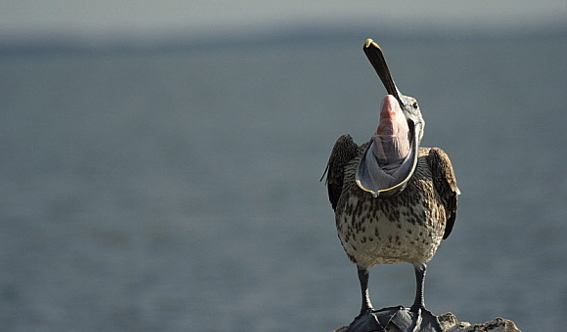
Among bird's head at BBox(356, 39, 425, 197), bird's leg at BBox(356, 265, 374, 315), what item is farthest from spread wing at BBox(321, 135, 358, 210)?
bird's head at BBox(356, 39, 425, 197)

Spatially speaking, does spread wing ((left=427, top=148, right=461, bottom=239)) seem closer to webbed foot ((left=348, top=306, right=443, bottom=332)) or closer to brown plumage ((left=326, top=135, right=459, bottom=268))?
brown plumage ((left=326, top=135, right=459, bottom=268))

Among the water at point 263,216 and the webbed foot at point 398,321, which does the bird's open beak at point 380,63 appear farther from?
the water at point 263,216

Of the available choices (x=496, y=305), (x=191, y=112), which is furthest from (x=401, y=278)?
(x=191, y=112)

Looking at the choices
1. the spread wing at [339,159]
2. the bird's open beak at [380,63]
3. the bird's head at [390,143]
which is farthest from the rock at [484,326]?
the bird's open beak at [380,63]

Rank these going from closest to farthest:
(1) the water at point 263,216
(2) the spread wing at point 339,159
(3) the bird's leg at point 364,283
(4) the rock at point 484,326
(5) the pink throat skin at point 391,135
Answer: (5) the pink throat skin at point 391,135 → (4) the rock at point 484,326 → (3) the bird's leg at point 364,283 → (2) the spread wing at point 339,159 → (1) the water at point 263,216

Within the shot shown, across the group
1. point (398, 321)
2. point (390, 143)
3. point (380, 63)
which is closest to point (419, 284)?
point (398, 321)

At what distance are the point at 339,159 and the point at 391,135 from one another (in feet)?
4.37

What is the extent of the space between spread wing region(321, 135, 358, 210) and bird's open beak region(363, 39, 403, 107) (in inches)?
40.0

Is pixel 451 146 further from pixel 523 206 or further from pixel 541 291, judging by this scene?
pixel 541 291

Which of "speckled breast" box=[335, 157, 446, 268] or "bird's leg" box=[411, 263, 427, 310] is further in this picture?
"bird's leg" box=[411, 263, 427, 310]

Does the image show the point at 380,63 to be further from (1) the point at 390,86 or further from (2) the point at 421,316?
(2) the point at 421,316

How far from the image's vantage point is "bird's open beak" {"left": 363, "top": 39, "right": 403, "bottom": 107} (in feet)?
21.0

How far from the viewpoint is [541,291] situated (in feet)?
77.1

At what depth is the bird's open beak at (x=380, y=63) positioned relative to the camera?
639 cm
